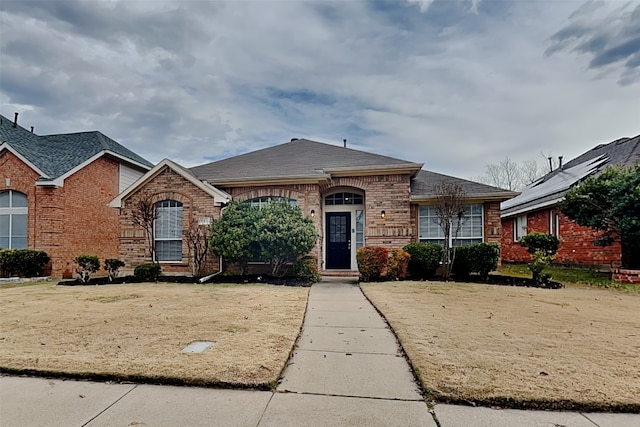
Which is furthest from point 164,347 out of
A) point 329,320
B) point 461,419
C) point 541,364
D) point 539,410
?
point 541,364

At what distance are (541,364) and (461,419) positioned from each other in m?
1.65

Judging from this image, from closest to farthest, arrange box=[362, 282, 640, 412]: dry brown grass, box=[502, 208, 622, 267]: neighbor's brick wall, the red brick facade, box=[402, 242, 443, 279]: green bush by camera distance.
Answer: box=[362, 282, 640, 412]: dry brown grass → box=[402, 242, 443, 279]: green bush → box=[502, 208, 622, 267]: neighbor's brick wall → the red brick facade

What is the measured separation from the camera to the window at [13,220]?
13773 millimetres

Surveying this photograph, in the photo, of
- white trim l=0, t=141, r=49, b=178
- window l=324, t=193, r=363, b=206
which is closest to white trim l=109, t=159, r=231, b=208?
white trim l=0, t=141, r=49, b=178

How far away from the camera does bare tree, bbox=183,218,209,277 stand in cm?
1244

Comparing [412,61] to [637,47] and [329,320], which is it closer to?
[637,47]

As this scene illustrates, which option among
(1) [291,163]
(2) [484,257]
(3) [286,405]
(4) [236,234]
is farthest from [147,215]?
(2) [484,257]

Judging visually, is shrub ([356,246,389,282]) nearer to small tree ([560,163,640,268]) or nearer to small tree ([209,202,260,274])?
small tree ([209,202,260,274])

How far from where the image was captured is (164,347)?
4422 millimetres

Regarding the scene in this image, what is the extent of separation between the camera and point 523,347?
4449 millimetres

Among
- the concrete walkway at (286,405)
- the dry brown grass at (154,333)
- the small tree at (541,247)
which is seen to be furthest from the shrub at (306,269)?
the concrete walkway at (286,405)

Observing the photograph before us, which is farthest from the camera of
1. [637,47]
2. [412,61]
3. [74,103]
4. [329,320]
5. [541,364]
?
[74,103]

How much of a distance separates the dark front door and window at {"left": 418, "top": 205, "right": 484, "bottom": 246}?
290 centimetres

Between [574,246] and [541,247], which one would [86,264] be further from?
[574,246]
